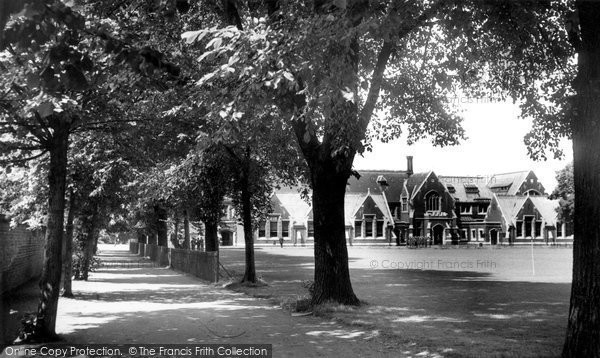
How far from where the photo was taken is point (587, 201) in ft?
26.0

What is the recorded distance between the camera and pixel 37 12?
4.40 meters

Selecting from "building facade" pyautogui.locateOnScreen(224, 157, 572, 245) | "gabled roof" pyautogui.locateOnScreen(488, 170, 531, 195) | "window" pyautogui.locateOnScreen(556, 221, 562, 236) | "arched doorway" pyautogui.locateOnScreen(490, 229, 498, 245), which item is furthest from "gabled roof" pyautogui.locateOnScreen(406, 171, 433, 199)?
"window" pyautogui.locateOnScreen(556, 221, 562, 236)

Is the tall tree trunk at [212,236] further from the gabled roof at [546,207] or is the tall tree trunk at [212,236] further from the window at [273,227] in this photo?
the gabled roof at [546,207]

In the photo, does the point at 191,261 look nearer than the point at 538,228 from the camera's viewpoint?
Yes

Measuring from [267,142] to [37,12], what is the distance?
691 inches

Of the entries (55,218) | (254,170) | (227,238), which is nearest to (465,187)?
(227,238)

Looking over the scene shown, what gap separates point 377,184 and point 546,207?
29.8 metres

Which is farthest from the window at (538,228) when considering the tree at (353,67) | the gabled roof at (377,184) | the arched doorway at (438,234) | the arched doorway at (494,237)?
the tree at (353,67)

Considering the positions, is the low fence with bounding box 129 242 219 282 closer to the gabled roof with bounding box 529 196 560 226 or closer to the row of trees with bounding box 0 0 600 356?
the row of trees with bounding box 0 0 600 356

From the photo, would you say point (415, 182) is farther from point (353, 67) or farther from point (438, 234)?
point (353, 67)

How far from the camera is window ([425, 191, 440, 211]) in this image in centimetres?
8469

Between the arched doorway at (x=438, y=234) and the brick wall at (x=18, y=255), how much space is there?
66784 millimetres

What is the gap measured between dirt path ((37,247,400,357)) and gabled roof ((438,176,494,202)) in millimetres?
76681

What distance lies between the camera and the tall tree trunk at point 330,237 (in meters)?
14.7
